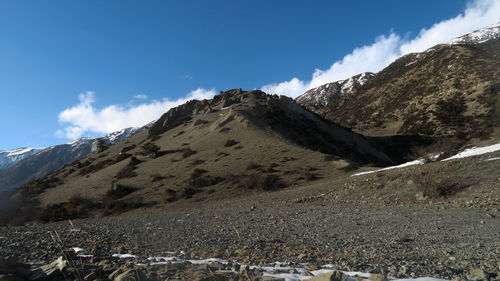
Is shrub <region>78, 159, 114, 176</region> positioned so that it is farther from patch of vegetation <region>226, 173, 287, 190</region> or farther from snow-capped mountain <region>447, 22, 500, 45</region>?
snow-capped mountain <region>447, 22, 500, 45</region>

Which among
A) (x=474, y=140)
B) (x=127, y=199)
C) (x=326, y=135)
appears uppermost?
(x=326, y=135)

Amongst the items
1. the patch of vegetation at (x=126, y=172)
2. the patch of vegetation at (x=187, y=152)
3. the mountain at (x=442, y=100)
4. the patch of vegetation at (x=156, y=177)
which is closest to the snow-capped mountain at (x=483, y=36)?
the mountain at (x=442, y=100)

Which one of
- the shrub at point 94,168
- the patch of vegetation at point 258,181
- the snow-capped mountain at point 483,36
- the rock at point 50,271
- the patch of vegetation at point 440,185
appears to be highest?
the snow-capped mountain at point 483,36

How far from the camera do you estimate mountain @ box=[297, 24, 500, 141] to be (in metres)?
51.6

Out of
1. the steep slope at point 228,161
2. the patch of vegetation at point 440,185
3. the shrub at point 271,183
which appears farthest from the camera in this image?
the steep slope at point 228,161

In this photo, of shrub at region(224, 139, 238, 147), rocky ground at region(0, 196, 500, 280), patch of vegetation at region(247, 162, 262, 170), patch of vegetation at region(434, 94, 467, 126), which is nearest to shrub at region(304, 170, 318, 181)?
patch of vegetation at region(247, 162, 262, 170)

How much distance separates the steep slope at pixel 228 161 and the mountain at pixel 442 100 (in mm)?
17927

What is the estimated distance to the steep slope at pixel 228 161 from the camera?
27.0 meters

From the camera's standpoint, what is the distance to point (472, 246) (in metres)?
5.96

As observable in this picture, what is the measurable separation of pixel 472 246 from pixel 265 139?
34.6 m

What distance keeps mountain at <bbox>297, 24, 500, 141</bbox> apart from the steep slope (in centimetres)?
1793

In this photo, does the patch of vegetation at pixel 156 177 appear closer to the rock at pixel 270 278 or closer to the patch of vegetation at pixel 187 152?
the patch of vegetation at pixel 187 152

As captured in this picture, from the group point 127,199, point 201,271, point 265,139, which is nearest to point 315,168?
point 265,139

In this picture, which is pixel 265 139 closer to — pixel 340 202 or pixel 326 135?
pixel 326 135
